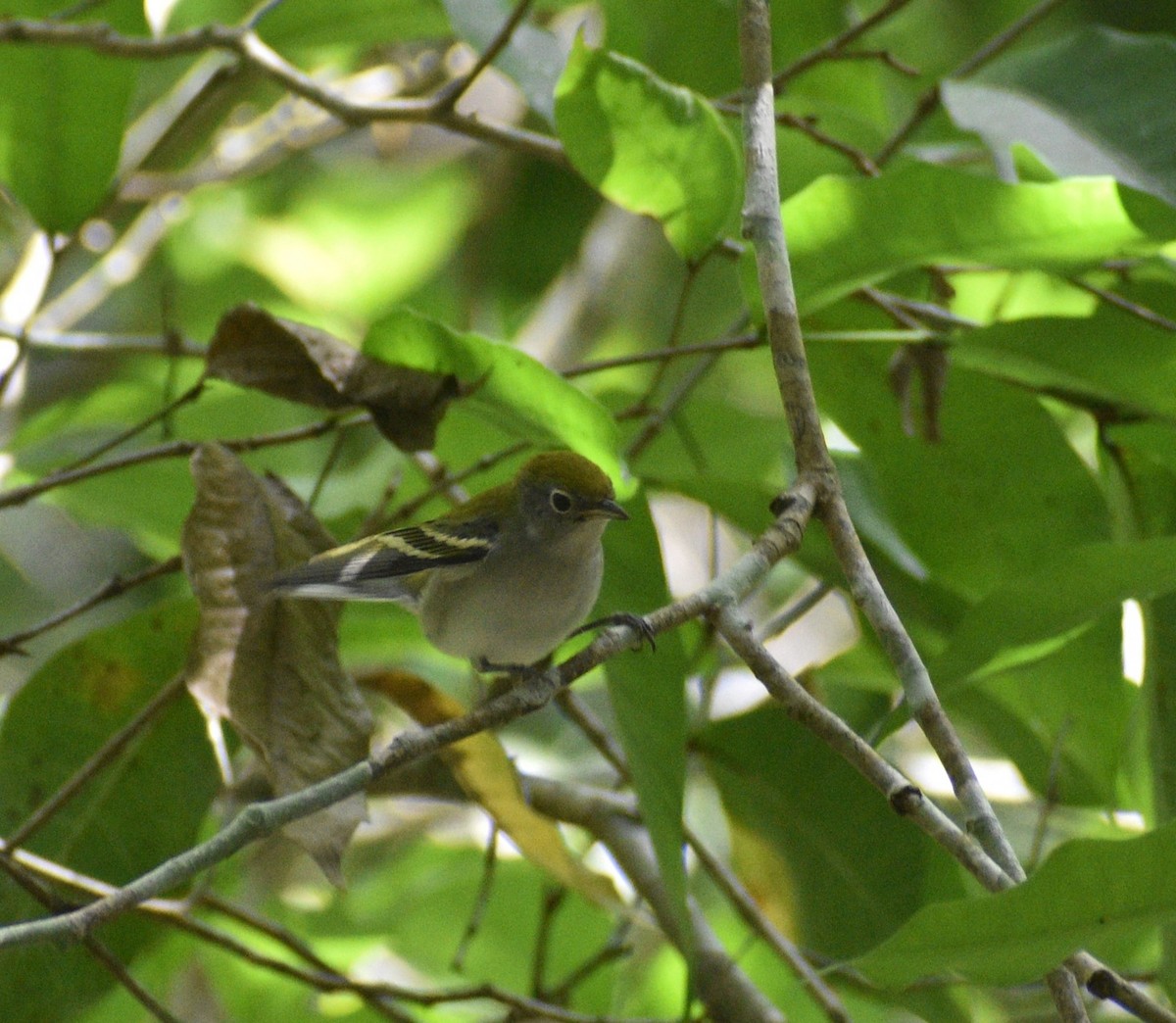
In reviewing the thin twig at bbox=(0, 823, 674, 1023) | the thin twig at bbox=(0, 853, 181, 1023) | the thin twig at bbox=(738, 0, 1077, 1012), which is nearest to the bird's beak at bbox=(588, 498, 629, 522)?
the thin twig at bbox=(738, 0, 1077, 1012)

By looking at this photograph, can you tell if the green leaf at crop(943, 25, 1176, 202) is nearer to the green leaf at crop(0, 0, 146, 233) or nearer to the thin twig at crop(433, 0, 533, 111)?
the thin twig at crop(433, 0, 533, 111)

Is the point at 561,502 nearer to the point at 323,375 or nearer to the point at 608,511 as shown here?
the point at 608,511

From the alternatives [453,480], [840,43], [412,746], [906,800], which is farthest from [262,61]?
[906,800]

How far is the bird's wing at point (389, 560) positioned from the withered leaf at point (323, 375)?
0.64 feet

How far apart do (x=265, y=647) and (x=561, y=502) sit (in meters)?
0.61

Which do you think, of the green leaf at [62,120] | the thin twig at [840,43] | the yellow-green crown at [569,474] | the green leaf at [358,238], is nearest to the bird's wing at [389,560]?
the yellow-green crown at [569,474]

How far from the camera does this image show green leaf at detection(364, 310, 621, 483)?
5.87ft

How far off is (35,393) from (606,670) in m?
2.76

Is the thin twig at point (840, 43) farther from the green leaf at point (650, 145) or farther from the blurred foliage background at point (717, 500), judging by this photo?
the green leaf at point (650, 145)

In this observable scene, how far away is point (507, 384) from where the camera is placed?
184 centimetres

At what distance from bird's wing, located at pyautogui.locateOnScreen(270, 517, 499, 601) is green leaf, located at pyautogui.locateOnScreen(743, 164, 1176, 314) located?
0.68 metres

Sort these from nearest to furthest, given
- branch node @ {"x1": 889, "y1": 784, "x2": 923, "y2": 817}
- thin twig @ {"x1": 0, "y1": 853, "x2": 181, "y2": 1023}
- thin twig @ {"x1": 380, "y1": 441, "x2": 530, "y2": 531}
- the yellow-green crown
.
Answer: branch node @ {"x1": 889, "y1": 784, "x2": 923, "y2": 817}, thin twig @ {"x1": 0, "y1": 853, "x2": 181, "y2": 1023}, thin twig @ {"x1": 380, "y1": 441, "x2": 530, "y2": 531}, the yellow-green crown

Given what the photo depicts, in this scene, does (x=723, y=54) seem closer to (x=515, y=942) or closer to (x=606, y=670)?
(x=606, y=670)

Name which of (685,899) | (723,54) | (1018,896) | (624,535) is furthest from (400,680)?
(723,54)
